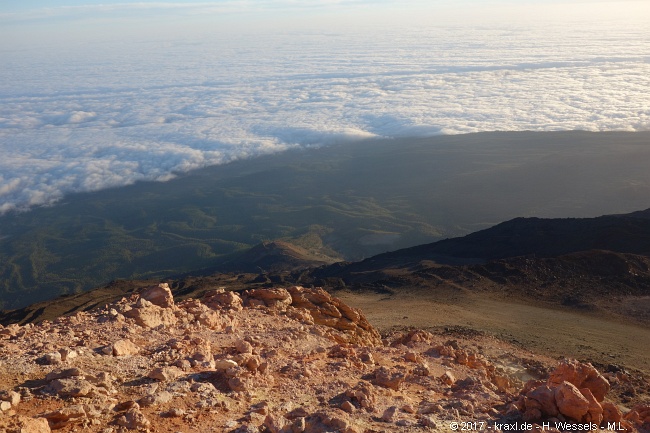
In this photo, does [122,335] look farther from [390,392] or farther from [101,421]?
[390,392]

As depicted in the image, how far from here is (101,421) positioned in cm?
853

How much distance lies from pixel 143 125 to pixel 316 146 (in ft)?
118

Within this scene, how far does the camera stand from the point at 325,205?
65.4 m

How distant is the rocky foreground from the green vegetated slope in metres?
37.6

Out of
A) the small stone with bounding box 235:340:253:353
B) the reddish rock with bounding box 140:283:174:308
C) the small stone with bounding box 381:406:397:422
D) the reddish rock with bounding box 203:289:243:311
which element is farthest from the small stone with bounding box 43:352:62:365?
the reddish rock with bounding box 203:289:243:311

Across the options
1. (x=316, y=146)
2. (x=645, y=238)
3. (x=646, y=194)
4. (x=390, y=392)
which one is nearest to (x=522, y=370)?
(x=390, y=392)

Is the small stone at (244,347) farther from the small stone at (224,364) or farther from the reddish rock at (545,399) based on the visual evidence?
the reddish rock at (545,399)

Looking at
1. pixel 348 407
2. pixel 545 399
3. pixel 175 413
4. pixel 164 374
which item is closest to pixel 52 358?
pixel 164 374

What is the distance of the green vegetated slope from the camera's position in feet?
180

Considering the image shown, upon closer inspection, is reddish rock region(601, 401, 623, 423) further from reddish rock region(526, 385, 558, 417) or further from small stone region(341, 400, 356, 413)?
small stone region(341, 400, 356, 413)

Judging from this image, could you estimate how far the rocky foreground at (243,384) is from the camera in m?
8.88

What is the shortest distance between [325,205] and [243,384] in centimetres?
5544

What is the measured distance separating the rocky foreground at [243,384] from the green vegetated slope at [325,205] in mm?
37626

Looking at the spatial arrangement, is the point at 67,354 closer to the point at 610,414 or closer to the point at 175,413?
the point at 175,413
